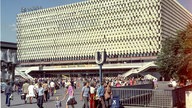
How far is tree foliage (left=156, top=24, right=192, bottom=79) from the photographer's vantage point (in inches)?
786

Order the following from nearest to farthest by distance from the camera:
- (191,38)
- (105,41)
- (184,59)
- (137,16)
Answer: (191,38) < (184,59) < (137,16) < (105,41)

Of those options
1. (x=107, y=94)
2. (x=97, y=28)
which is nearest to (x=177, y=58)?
(x=107, y=94)

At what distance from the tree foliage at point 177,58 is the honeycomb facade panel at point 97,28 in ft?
300

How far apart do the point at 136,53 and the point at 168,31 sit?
14.9 m

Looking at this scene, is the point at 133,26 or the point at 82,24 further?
the point at 82,24

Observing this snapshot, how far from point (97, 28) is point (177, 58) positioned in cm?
10846

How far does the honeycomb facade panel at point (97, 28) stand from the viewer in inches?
4596

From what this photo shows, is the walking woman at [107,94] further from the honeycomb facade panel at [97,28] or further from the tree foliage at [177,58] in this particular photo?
the honeycomb facade panel at [97,28]

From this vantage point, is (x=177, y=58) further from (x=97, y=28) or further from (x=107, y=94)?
(x=97, y=28)

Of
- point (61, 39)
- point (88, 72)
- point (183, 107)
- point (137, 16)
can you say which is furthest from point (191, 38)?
point (61, 39)

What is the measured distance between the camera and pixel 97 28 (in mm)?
129625

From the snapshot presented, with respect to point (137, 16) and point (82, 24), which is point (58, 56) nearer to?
point (82, 24)

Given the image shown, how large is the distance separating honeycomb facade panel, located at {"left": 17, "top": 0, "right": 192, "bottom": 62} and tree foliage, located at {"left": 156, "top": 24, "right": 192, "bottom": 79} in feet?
300

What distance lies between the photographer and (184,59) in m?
20.2
